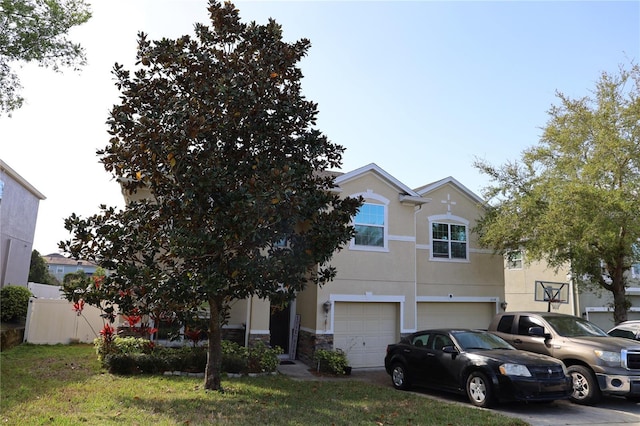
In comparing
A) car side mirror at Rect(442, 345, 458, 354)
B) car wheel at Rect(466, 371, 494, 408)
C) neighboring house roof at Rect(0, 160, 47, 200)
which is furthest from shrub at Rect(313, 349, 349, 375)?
neighboring house roof at Rect(0, 160, 47, 200)

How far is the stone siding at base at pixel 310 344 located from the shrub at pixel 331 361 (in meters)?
0.55

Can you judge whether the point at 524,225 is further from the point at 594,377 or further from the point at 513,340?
the point at 594,377

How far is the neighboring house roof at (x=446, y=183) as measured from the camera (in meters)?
17.8

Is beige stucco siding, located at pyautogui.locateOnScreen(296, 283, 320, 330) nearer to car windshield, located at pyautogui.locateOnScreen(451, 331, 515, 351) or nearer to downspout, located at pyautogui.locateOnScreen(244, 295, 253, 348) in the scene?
downspout, located at pyautogui.locateOnScreen(244, 295, 253, 348)

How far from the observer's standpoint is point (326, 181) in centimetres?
1005

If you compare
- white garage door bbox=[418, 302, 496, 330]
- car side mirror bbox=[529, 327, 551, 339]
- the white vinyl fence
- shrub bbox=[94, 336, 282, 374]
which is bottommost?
shrub bbox=[94, 336, 282, 374]

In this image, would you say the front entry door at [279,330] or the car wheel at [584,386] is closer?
the car wheel at [584,386]

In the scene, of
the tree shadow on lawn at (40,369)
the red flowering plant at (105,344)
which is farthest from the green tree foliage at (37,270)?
the red flowering plant at (105,344)

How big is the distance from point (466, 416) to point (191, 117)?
729cm

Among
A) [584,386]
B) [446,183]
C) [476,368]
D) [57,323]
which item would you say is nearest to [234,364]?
[476,368]

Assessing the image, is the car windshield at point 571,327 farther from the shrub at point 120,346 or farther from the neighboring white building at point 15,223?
the neighboring white building at point 15,223

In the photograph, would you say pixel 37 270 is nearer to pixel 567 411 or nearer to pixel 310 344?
pixel 310 344

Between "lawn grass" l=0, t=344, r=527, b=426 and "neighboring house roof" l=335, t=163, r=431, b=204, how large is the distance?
672cm

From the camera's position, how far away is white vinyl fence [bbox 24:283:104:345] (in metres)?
14.9
